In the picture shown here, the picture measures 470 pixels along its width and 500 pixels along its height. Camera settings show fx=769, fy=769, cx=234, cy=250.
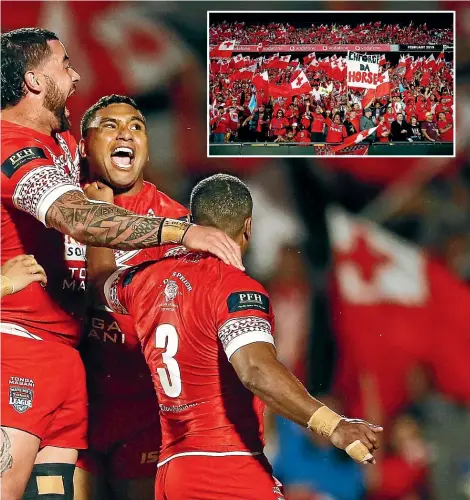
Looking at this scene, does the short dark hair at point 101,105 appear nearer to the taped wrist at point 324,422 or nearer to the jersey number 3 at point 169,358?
the jersey number 3 at point 169,358

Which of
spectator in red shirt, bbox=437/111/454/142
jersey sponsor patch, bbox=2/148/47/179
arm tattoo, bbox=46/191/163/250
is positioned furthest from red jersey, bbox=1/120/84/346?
spectator in red shirt, bbox=437/111/454/142

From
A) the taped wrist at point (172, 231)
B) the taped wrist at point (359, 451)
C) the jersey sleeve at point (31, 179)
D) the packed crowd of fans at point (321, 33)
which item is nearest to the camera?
the taped wrist at point (359, 451)

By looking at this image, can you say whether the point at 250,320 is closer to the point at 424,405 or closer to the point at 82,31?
the point at 424,405

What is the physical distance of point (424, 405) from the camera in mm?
3781

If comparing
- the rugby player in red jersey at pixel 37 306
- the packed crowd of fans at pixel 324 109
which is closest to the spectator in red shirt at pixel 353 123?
the packed crowd of fans at pixel 324 109

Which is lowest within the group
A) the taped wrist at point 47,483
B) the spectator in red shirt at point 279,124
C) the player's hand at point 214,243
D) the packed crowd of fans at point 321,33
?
the taped wrist at point 47,483

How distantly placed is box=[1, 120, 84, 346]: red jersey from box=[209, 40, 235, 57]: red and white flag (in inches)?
32.7

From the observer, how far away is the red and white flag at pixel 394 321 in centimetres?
379

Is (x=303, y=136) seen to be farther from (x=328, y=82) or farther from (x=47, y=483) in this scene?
(x=47, y=483)

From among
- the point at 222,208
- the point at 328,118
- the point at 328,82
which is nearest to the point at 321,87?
the point at 328,82

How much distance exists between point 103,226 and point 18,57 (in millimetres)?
1096

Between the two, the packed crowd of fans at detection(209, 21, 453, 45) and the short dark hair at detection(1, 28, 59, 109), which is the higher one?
the packed crowd of fans at detection(209, 21, 453, 45)

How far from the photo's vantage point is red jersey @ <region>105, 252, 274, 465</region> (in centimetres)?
285

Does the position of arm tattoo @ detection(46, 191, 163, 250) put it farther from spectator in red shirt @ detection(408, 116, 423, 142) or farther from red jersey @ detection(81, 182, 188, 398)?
spectator in red shirt @ detection(408, 116, 423, 142)
